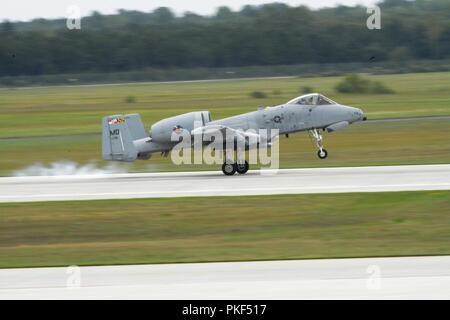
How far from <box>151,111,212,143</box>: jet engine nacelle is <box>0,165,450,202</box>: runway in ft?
5.36

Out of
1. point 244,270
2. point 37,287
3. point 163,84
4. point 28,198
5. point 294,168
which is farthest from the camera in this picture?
point 163,84

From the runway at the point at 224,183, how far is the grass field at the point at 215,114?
3.80 metres

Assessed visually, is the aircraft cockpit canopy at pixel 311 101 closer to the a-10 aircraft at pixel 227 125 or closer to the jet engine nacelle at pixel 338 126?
the a-10 aircraft at pixel 227 125

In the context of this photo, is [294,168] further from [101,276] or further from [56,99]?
[56,99]

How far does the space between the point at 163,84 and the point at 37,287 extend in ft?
285

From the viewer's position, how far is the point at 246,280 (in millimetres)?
15180

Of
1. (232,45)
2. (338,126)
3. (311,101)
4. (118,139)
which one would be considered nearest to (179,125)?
(118,139)

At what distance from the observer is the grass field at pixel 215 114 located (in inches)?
1636

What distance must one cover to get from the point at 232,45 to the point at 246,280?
3879 inches

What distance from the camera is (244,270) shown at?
16172 mm

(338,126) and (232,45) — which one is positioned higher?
(232,45)

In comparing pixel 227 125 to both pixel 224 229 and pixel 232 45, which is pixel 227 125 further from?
pixel 232 45

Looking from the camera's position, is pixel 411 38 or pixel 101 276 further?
pixel 411 38
